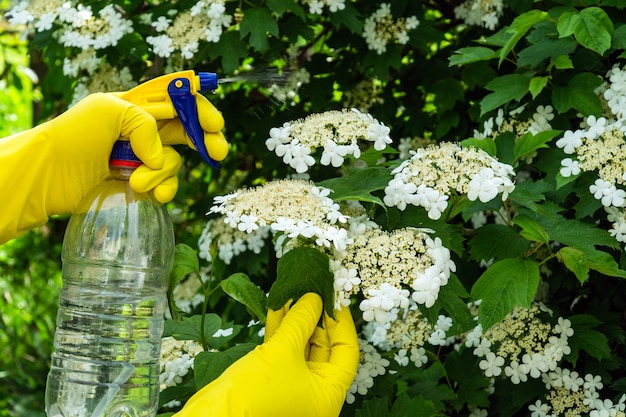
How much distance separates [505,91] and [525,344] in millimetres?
647

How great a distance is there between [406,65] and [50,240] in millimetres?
3784

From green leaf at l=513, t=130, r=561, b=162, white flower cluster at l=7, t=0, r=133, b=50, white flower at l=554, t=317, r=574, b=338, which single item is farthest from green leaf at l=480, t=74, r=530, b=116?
white flower cluster at l=7, t=0, r=133, b=50

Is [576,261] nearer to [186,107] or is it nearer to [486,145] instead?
[486,145]

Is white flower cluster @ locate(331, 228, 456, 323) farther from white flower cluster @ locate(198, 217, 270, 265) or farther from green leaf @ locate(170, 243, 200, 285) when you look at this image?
white flower cluster @ locate(198, 217, 270, 265)

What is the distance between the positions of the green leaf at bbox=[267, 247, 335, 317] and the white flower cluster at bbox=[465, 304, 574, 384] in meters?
0.55

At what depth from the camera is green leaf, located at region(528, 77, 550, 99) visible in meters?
2.28

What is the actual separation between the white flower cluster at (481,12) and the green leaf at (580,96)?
0.52 meters

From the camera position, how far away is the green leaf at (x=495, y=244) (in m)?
2.06

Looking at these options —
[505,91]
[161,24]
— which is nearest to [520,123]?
[505,91]

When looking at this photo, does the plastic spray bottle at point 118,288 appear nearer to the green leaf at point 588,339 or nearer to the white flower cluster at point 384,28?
the green leaf at point 588,339

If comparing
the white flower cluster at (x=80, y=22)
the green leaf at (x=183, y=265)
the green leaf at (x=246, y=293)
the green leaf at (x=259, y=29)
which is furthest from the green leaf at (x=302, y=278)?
the white flower cluster at (x=80, y=22)

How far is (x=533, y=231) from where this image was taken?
195 cm

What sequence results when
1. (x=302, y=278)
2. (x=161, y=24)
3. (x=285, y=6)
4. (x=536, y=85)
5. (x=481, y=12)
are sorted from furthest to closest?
1. (x=481, y=12)
2. (x=161, y=24)
3. (x=285, y=6)
4. (x=536, y=85)
5. (x=302, y=278)

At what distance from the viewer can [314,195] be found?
172 centimetres
